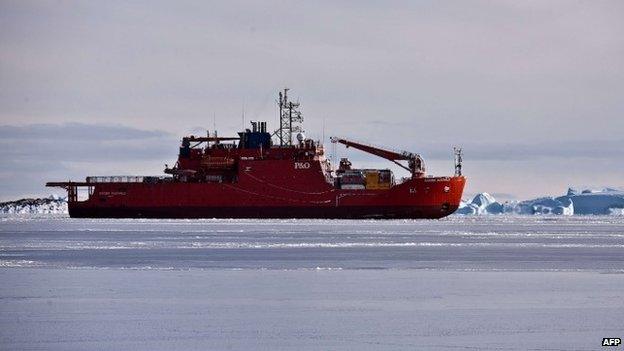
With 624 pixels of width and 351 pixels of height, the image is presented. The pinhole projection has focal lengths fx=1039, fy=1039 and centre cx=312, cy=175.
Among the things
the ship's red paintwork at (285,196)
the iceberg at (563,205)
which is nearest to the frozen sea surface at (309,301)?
the ship's red paintwork at (285,196)

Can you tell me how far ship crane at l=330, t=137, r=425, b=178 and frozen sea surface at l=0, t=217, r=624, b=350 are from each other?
3755 cm

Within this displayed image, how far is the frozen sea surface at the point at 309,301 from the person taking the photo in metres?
9.63

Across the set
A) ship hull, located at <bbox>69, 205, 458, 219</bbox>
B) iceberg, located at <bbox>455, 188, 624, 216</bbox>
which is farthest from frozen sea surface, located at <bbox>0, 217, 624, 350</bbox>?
iceberg, located at <bbox>455, 188, 624, 216</bbox>

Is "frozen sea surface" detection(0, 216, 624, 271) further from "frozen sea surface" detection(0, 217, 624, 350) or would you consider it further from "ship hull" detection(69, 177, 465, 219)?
"ship hull" detection(69, 177, 465, 219)

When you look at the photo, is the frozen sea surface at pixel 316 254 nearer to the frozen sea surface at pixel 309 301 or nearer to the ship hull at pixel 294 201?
the frozen sea surface at pixel 309 301

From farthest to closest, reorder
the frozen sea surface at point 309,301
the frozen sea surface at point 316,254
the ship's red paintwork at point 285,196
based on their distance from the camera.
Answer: the ship's red paintwork at point 285,196
the frozen sea surface at point 316,254
the frozen sea surface at point 309,301

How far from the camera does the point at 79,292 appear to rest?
13.3 meters

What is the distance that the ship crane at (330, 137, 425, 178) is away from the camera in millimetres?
58750

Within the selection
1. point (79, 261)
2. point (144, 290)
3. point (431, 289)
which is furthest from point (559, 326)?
point (79, 261)

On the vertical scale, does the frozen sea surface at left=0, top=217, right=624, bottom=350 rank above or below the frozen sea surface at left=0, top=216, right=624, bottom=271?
below

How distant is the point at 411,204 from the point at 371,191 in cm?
233

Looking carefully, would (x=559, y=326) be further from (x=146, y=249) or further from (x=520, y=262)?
(x=146, y=249)

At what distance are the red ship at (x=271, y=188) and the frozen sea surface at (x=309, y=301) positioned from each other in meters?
35.7

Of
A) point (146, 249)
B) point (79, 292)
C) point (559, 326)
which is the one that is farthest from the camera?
point (146, 249)
